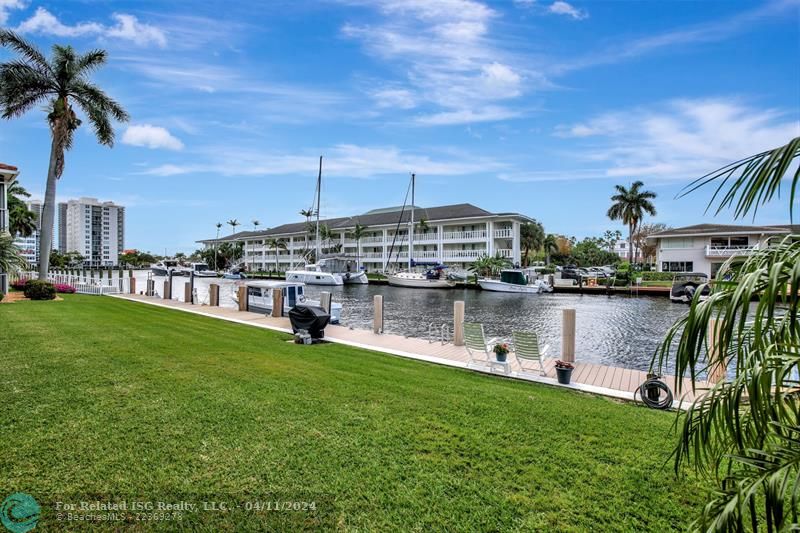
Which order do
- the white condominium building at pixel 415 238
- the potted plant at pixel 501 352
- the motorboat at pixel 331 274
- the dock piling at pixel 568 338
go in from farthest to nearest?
the white condominium building at pixel 415 238, the motorboat at pixel 331 274, the dock piling at pixel 568 338, the potted plant at pixel 501 352

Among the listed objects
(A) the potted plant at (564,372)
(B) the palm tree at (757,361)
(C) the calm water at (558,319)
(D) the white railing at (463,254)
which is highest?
(D) the white railing at (463,254)

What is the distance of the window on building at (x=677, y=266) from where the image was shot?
161 feet

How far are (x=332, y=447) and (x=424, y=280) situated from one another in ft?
150

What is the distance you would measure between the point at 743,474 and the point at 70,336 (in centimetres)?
1280

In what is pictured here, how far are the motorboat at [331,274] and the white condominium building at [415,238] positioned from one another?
7363mm

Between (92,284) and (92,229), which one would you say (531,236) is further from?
(92,229)

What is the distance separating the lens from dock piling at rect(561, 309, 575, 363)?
11.0 meters

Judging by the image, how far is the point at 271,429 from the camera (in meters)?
5.20

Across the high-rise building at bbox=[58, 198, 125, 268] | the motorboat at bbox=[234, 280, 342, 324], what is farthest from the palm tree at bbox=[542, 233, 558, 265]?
the high-rise building at bbox=[58, 198, 125, 268]

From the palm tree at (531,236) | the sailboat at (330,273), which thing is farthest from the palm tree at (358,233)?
the palm tree at (531,236)

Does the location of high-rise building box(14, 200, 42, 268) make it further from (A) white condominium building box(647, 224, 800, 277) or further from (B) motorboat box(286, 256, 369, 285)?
(A) white condominium building box(647, 224, 800, 277)

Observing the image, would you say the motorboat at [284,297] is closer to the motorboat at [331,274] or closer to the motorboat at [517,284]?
the motorboat at [517,284]

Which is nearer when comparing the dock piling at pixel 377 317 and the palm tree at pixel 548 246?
the dock piling at pixel 377 317

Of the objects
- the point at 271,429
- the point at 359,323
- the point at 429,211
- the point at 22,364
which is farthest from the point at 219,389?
the point at 429,211
